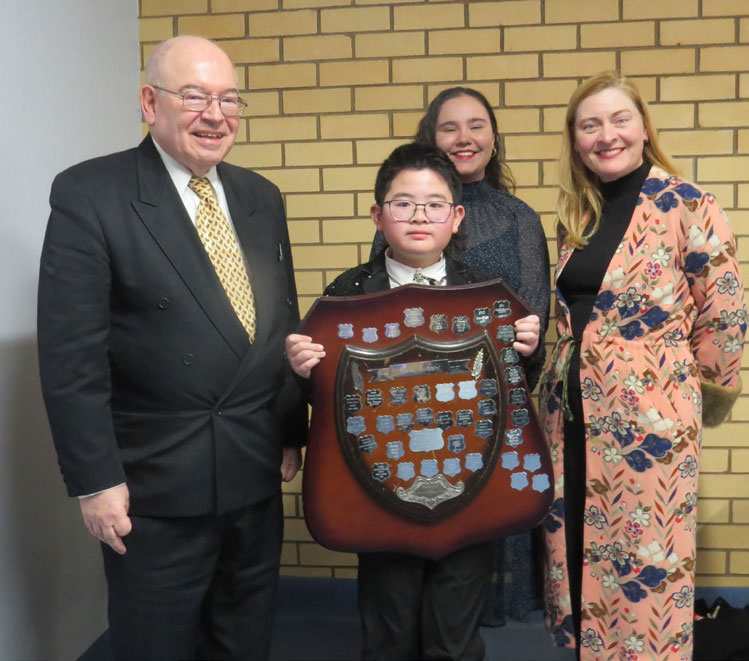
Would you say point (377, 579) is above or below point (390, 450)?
below

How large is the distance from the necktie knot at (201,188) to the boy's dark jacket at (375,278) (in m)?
0.36

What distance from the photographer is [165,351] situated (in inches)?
67.7

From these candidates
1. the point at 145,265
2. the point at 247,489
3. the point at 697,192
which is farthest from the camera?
the point at 697,192

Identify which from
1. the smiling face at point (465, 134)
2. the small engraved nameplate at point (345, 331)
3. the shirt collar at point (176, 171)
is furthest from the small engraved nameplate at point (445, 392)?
the smiling face at point (465, 134)

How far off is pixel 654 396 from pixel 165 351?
1.25 metres

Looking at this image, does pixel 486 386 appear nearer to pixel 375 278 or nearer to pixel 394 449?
pixel 394 449

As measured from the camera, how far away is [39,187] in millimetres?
2316

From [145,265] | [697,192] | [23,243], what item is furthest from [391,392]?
[23,243]

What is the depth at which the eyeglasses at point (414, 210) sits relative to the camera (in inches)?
70.7

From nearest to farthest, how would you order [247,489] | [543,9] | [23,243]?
[247,489], [23,243], [543,9]

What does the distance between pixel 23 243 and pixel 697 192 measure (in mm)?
1892

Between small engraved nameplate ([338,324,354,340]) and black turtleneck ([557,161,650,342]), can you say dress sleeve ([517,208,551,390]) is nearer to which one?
black turtleneck ([557,161,650,342])

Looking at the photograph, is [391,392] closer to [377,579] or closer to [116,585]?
[377,579]

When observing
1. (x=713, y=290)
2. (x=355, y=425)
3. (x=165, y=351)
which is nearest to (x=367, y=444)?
(x=355, y=425)
